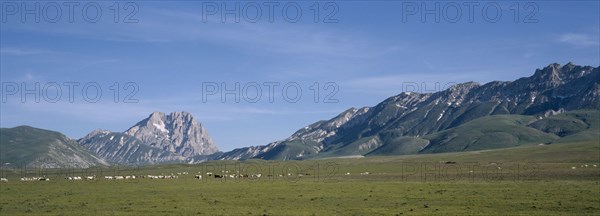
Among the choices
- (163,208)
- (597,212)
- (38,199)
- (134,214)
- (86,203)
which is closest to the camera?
(597,212)

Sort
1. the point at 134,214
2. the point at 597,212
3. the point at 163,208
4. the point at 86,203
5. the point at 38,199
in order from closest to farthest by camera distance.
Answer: the point at 597,212, the point at 134,214, the point at 163,208, the point at 86,203, the point at 38,199

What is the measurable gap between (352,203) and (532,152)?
16152 cm

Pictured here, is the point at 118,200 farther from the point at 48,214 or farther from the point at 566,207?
the point at 566,207

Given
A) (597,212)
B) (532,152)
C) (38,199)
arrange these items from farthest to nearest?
1. (532,152)
2. (38,199)
3. (597,212)

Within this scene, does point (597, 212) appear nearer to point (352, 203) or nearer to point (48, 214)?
point (352, 203)

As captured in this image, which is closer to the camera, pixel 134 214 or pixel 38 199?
pixel 134 214

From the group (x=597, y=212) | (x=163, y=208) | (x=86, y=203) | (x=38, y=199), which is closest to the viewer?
(x=597, y=212)

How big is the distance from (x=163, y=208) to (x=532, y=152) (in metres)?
172

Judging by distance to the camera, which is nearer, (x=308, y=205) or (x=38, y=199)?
(x=308, y=205)

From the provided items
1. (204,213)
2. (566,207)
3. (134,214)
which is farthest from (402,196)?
(134,214)

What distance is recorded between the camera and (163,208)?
152ft

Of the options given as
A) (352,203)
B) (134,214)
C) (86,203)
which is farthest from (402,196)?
(86,203)

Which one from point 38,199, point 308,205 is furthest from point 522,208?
point 38,199

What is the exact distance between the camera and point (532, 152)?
190 meters
